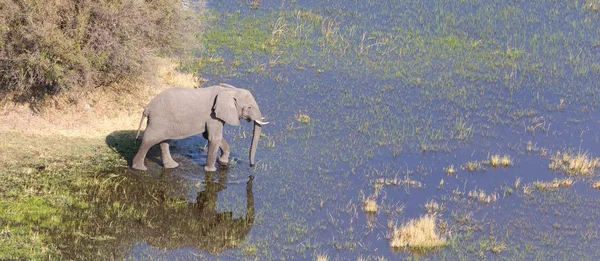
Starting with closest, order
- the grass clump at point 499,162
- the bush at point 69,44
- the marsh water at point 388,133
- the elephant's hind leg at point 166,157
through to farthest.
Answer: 1. the marsh water at point 388,133
2. the elephant's hind leg at point 166,157
3. the bush at point 69,44
4. the grass clump at point 499,162

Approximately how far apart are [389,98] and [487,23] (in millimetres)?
7776

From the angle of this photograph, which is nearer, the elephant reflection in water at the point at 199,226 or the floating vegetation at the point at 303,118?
the elephant reflection in water at the point at 199,226

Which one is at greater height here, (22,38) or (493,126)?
(22,38)

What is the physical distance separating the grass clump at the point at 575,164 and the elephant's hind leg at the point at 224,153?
6746mm

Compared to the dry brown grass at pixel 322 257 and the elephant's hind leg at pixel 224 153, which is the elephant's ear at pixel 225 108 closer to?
the elephant's hind leg at pixel 224 153

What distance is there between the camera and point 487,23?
30.8 metres

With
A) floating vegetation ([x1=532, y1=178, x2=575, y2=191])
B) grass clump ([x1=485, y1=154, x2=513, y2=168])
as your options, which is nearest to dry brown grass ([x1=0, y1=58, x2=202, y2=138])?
grass clump ([x1=485, y1=154, x2=513, y2=168])

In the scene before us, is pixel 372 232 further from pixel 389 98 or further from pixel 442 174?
pixel 389 98

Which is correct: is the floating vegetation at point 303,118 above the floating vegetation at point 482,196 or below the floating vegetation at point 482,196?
above

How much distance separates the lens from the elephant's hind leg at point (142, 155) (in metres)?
18.1

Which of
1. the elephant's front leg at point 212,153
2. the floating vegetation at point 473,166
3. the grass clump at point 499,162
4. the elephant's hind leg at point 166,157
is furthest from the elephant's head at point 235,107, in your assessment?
the grass clump at point 499,162

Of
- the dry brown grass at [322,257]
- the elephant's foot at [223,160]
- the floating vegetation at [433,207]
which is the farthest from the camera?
the elephant's foot at [223,160]

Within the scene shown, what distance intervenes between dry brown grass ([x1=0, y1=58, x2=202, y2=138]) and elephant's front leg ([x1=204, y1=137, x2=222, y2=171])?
2.64 meters

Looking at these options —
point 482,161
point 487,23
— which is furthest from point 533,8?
point 482,161
